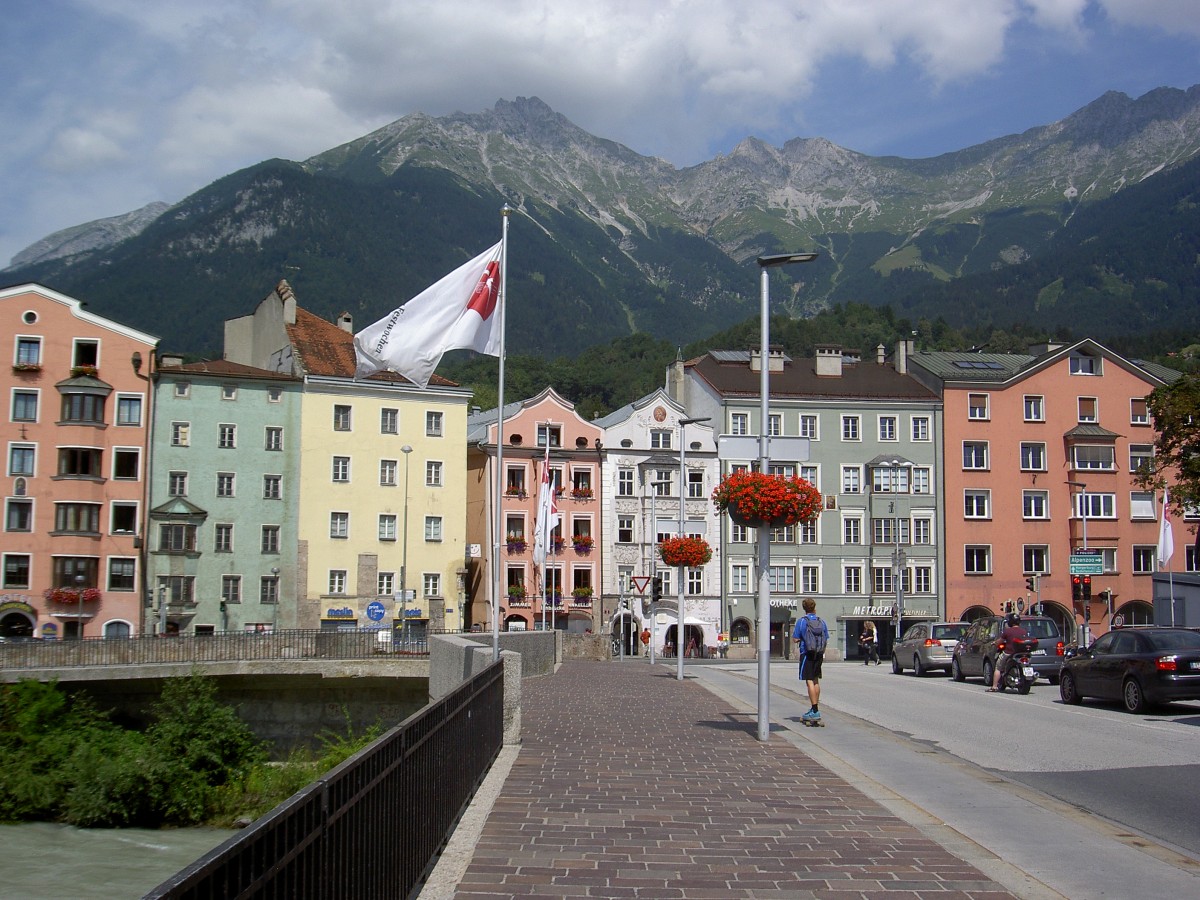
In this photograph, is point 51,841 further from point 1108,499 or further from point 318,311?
point 318,311

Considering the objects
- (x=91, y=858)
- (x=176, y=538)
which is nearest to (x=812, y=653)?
(x=91, y=858)

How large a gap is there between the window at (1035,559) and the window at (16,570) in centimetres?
5429

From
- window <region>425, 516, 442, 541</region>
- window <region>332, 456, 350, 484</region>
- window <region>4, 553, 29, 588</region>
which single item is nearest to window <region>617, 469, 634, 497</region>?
window <region>425, 516, 442, 541</region>

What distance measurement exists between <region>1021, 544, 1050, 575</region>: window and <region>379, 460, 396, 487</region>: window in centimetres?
3734

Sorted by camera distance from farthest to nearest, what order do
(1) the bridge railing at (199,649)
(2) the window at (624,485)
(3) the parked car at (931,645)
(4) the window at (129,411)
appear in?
(2) the window at (624,485)
(4) the window at (129,411)
(1) the bridge railing at (199,649)
(3) the parked car at (931,645)

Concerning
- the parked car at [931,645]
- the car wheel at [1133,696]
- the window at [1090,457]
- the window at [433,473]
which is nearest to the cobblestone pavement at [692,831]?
the car wheel at [1133,696]

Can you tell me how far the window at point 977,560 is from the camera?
74.0 meters

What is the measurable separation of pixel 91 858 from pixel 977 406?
6132cm

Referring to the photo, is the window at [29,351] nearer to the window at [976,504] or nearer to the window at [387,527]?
the window at [387,527]

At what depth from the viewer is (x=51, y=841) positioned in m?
27.5

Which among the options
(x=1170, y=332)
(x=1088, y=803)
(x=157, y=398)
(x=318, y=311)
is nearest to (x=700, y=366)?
(x=157, y=398)

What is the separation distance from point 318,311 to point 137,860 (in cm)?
14923

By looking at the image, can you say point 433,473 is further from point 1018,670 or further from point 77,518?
point 1018,670

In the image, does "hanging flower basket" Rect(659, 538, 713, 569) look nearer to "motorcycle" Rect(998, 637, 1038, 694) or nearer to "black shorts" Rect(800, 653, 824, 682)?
"motorcycle" Rect(998, 637, 1038, 694)
